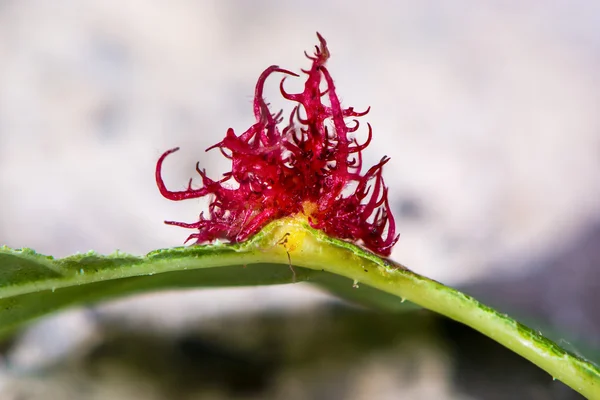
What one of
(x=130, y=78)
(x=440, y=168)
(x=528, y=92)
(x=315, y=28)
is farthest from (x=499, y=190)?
(x=130, y=78)

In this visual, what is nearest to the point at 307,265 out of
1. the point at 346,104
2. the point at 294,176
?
the point at 294,176

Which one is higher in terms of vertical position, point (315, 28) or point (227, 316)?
point (315, 28)

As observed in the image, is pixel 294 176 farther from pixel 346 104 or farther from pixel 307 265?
pixel 346 104

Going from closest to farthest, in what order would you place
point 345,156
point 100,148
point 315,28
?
1. point 345,156
2. point 100,148
3. point 315,28

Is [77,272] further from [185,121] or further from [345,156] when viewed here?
[185,121]

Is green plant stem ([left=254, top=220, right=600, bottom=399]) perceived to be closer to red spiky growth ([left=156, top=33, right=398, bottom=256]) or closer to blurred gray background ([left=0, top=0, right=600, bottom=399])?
red spiky growth ([left=156, top=33, right=398, bottom=256])

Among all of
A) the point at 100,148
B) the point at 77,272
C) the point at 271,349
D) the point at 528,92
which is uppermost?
the point at 528,92
